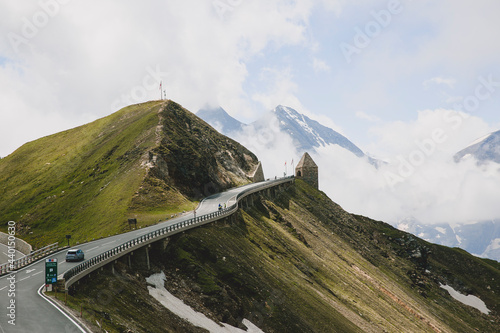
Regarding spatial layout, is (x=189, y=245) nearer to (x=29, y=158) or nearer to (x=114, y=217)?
(x=114, y=217)

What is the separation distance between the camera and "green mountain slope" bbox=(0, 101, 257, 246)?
79000 mm

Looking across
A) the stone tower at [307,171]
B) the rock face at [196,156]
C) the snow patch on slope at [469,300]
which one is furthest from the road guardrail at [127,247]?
the snow patch on slope at [469,300]

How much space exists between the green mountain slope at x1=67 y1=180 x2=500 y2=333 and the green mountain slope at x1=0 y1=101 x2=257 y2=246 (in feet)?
57.4

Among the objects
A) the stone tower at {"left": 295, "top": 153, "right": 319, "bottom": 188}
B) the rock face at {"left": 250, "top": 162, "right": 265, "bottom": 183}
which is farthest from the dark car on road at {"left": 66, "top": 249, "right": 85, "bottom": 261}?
the stone tower at {"left": 295, "top": 153, "right": 319, "bottom": 188}

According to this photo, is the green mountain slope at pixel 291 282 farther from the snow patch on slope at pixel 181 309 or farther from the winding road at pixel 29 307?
the winding road at pixel 29 307

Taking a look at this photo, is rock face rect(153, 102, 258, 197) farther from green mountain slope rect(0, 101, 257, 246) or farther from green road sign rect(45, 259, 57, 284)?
green road sign rect(45, 259, 57, 284)

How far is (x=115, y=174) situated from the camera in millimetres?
94812

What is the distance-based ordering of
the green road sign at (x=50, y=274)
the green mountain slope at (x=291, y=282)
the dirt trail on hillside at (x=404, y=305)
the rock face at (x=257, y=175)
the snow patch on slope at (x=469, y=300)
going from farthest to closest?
the rock face at (x=257, y=175)
the snow patch on slope at (x=469, y=300)
the dirt trail on hillside at (x=404, y=305)
the green mountain slope at (x=291, y=282)
the green road sign at (x=50, y=274)

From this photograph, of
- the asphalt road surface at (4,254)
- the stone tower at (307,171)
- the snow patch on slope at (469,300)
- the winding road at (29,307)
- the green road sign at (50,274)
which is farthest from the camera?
the stone tower at (307,171)

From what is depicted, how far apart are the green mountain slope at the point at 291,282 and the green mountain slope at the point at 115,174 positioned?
1748 centimetres

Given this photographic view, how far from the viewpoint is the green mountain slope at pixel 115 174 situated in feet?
259

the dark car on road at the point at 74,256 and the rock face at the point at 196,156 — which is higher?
the rock face at the point at 196,156

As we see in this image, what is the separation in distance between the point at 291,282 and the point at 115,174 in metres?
52.8

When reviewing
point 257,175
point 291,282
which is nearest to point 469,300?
point 257,175
